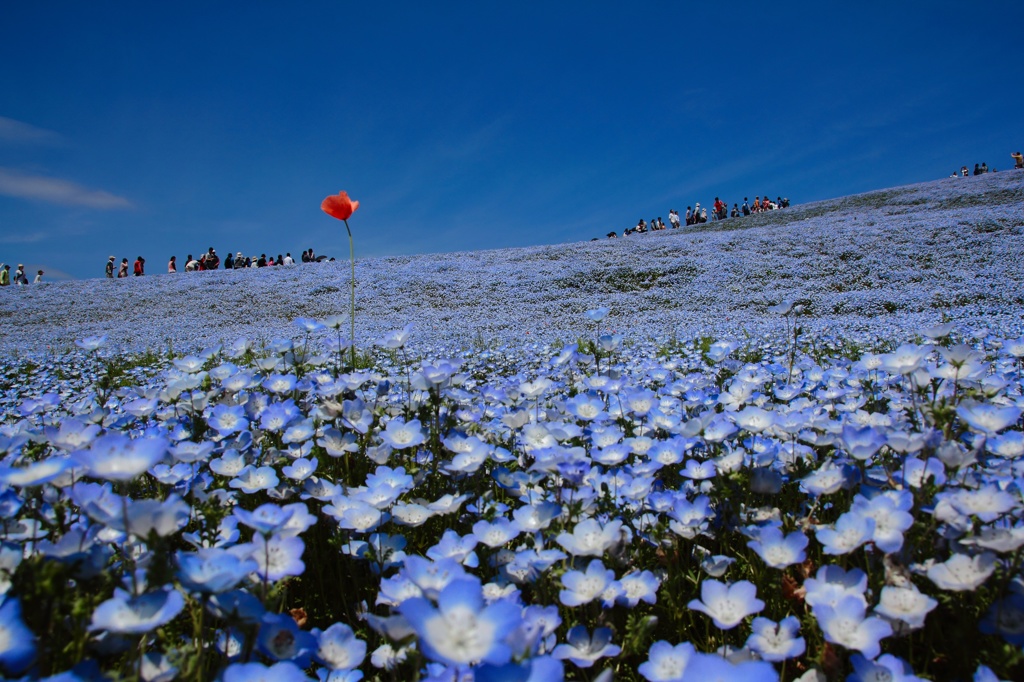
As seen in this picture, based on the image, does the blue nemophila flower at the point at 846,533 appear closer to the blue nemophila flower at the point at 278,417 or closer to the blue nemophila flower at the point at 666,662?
the blue nemophila flower at the point at 666,662

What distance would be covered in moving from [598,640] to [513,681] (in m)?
0.48

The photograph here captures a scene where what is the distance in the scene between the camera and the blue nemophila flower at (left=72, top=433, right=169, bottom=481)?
1.01 metres

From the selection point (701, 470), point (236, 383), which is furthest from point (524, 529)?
point (236, 383)

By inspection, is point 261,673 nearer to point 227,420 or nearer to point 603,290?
point 227,420

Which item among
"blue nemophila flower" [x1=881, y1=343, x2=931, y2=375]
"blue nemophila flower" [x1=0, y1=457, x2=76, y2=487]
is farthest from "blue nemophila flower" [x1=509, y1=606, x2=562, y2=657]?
"blue nemophila flower" [x1=881, y1=343, x2=931, y2=375]

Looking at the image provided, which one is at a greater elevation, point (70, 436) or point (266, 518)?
point (70, 436)

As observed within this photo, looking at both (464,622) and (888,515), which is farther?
(888,515)

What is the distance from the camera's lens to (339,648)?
1.31 meters

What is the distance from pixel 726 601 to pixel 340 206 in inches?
160

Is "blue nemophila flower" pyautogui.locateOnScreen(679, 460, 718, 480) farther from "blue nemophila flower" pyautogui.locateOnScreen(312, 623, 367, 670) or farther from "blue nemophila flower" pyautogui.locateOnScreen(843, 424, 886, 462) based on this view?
"blue nemophila flower" pyautogui.locateOnScreen(312, 623, 367, 670)

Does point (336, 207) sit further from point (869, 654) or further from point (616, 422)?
point (869, 654)

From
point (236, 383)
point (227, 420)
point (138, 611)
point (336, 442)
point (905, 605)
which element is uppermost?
point (236, 383)

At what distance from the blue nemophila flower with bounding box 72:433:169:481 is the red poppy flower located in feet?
12.1

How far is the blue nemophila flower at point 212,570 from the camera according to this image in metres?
0.91
